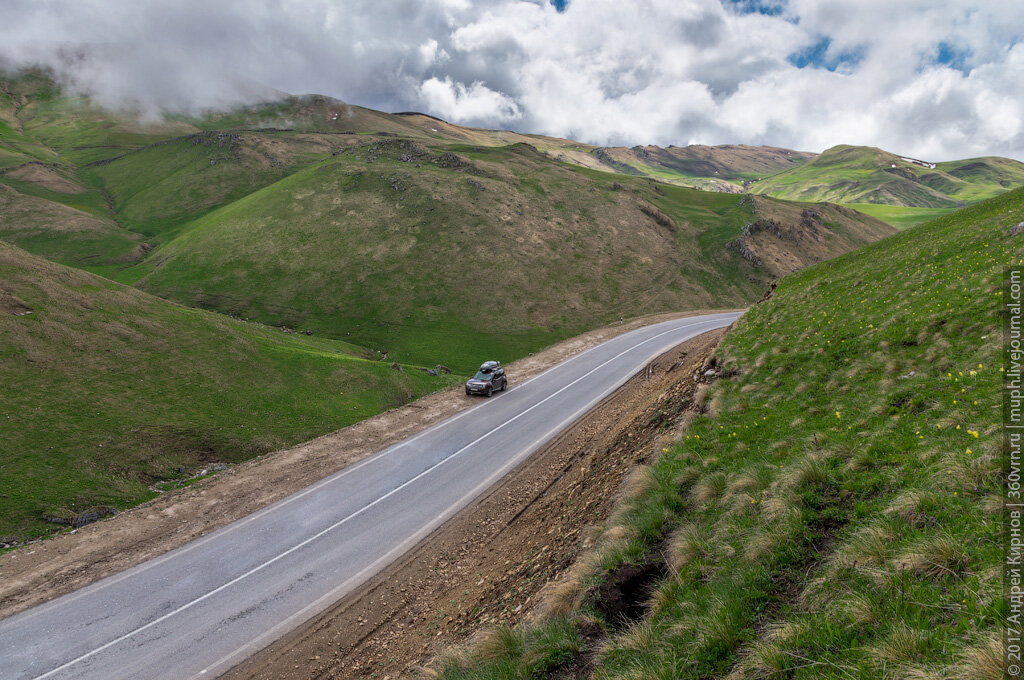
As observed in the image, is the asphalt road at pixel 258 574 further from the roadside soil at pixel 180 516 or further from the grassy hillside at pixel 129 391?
the grassy hillside at pixel 129 391

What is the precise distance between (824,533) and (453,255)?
72071 millimetres

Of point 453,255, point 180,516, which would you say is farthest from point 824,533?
point 453,255

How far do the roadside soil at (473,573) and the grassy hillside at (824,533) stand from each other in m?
2.50

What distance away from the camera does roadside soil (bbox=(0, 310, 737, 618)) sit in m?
17.3

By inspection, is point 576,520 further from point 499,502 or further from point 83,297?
point 83,297

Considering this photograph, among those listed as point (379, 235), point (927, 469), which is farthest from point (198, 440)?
point (379, 235)

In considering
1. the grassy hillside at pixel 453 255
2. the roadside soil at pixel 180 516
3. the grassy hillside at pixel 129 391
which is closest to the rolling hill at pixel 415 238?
the grassy hillside at pixel 453 255

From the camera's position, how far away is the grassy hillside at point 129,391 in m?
22.5

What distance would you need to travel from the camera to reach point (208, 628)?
1508 centimetres

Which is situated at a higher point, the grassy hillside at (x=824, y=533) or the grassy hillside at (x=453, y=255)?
the grassy hillside at (x=453, y=255)

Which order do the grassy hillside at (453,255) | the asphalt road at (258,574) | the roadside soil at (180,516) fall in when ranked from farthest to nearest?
the grassy hillside at (453,255)
the roadside soil at (180,516)
the asphalt road at (258,574)

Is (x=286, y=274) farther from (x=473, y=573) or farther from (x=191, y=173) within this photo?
(x=191, y=173)

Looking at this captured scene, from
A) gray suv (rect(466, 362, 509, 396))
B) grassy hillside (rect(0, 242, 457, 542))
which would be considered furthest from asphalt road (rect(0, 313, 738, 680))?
gray suv (rect(466, 362, 509, 396))

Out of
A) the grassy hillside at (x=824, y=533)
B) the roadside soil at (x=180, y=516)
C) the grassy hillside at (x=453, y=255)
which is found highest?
the grassy hillside at (x=453, y=255)
